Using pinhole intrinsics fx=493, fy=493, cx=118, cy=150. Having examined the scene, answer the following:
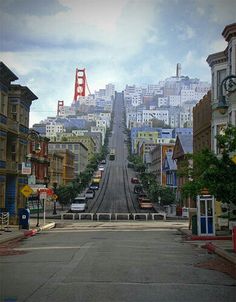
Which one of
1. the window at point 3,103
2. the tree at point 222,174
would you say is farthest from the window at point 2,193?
the tree at point 222,174

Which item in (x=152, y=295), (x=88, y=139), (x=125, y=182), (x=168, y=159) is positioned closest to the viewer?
(x=152, y=295)

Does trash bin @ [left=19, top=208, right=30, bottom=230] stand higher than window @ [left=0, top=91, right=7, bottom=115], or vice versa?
window @ [left=0, top=91, right=7, bottom=115]

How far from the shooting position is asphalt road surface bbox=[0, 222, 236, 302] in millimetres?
10734

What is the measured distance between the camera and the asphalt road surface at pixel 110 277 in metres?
10.7

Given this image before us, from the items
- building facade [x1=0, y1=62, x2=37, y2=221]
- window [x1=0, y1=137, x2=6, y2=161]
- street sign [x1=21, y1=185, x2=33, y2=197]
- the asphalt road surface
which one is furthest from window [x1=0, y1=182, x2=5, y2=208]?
the asphalt road surface

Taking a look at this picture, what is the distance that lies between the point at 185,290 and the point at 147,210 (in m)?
59.3

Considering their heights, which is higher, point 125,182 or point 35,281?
point 125,182

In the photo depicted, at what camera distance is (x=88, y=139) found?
179m

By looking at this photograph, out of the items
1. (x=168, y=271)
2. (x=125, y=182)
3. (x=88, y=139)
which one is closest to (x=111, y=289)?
(x=168, y=271)

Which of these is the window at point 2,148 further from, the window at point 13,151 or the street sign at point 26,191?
the street sign at point 26,191

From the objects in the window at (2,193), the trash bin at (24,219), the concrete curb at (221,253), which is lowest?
the concrete curb at (221,253)

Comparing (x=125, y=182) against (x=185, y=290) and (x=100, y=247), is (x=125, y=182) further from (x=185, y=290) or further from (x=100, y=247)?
(x=185, y=290)

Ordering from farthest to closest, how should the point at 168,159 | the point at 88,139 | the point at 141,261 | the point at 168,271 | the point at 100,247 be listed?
the point at 88,139 < the point at 168,159 < the point at 100,247 < the point at 141,261 < the point at 168,271

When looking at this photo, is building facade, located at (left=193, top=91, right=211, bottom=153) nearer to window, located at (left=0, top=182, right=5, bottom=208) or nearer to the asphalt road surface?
window, located at (left=0, top=182, right=5, bottom=208)
